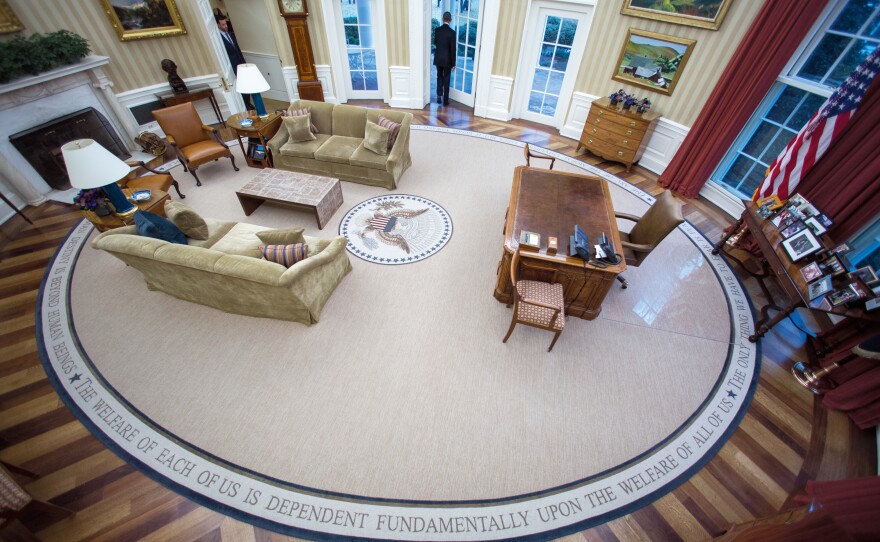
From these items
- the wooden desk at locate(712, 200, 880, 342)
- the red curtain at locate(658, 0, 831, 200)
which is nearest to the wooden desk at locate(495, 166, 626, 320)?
the wooden desk at locate(712, 200, 880, 342)

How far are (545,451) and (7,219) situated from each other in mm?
6678

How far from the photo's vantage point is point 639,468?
251cm

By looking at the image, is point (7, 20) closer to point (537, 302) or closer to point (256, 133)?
point (256, 133)

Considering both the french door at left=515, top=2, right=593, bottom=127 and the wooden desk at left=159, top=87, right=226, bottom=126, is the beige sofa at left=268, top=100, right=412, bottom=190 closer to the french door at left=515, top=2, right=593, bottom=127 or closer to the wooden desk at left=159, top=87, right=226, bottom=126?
the wooden desk at left=159, top=87, right=226, bottom=126

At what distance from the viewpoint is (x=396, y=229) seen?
14.5 feet

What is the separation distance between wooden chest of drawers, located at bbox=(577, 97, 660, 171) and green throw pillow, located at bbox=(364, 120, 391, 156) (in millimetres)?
3459

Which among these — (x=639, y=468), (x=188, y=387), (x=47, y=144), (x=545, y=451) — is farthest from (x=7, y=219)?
(x=639, y=468)

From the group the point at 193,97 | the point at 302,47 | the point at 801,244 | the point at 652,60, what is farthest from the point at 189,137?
the point at 801,244

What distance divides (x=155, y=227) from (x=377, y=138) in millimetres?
2812

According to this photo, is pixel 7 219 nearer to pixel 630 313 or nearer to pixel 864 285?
pixel 630 313

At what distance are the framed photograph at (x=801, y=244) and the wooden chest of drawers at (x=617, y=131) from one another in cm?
277

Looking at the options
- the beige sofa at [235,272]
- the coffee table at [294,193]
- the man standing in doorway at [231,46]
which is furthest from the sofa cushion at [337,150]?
the man standing in doorway at [231,46]

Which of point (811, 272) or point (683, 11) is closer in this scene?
point (811, 272)

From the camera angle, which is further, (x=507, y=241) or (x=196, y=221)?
(x=196, y=221)
